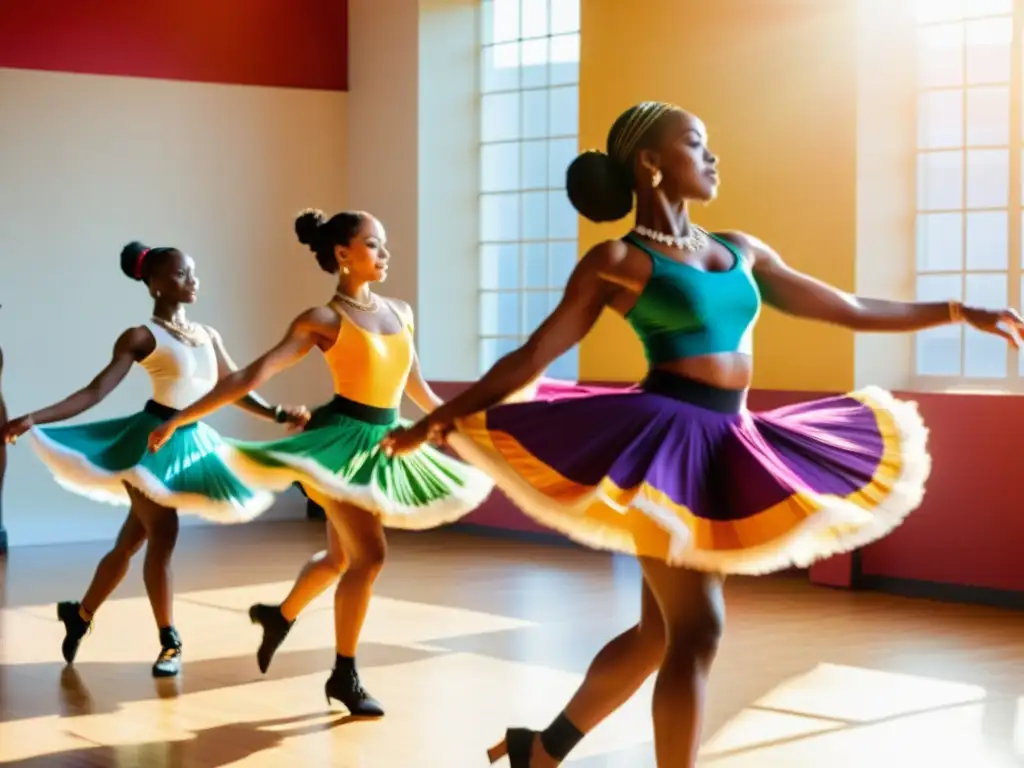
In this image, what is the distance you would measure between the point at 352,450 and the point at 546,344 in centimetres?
155

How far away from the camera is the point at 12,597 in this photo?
7.36m

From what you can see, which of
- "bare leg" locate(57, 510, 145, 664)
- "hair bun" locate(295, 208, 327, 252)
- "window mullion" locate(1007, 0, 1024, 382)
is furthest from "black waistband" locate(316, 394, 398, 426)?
"window mullion" locate(1007, 0, 1024, 382)

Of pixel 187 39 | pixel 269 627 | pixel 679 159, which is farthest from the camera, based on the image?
pixel 187 39

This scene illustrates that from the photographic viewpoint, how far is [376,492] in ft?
15.3

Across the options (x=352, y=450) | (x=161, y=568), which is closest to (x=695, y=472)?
(x=352, y=450)

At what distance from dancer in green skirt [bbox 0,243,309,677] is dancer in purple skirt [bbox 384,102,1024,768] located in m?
1.98

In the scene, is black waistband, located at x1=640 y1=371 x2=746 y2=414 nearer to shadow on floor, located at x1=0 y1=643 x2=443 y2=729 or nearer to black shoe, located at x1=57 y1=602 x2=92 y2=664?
shadow on floor, located at x1=0 y1=643 x2=443 y2=729

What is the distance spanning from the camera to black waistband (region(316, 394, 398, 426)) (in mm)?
4863

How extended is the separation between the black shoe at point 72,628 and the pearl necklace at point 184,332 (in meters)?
0.98

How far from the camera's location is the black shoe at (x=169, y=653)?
5.48 meters

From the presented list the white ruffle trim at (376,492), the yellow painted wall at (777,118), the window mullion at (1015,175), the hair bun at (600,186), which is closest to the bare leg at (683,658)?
the hair bun at (600,186)

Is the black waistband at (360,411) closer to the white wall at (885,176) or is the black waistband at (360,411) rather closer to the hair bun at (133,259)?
the hair bun at (133,259)

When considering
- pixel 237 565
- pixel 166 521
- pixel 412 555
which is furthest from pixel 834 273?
pixel 166 521

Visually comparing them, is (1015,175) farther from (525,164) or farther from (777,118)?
(525,164)
